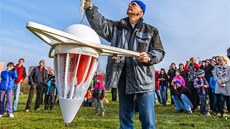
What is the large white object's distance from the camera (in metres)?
2.75

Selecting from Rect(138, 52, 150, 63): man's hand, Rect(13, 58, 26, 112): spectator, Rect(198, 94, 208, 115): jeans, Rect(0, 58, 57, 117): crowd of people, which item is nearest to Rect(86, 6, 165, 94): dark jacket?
Rect(138, 52, 150, 63): man's hand

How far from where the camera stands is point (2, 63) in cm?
1233

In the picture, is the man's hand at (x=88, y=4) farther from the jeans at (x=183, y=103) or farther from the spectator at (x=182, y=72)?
the spectator at (x=182, y=72)

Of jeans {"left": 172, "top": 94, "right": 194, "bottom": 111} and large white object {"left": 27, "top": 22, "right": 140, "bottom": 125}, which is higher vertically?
large white object {"left": 27, "top": 22, "right": 140, "bottom": 125}

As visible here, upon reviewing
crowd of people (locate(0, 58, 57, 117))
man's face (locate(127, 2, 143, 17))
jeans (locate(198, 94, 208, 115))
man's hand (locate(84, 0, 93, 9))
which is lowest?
jeans (locate(198, 94, 208, 115))

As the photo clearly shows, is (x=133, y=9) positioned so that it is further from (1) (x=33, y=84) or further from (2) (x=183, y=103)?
(1) (x=33, y=84)

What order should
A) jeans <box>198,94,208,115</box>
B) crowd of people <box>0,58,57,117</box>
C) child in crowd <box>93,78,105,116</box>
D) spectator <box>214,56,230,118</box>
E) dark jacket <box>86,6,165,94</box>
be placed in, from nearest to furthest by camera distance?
dark jacket <box>86,6,165,94</box>
spectator <box>214,56,230,118</box>
crowd of people <box>0,58,57,117</box>
jeans <box>198,94,208,115</box>
child in crowd <box>93,78,105,116</box>

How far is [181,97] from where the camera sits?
11.7 m

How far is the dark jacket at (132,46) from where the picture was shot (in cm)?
348

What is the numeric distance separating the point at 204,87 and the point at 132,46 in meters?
8.28

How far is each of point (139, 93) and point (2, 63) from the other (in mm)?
10385

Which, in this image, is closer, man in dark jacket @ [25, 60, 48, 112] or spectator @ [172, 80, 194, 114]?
spectator @ [172, 80, 194, 114]

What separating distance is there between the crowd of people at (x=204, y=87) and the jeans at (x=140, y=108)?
735 centimetres

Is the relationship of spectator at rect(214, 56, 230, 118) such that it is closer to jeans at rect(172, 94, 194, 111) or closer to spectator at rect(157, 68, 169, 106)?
jeans at rect(172, 94, 194, 111)
